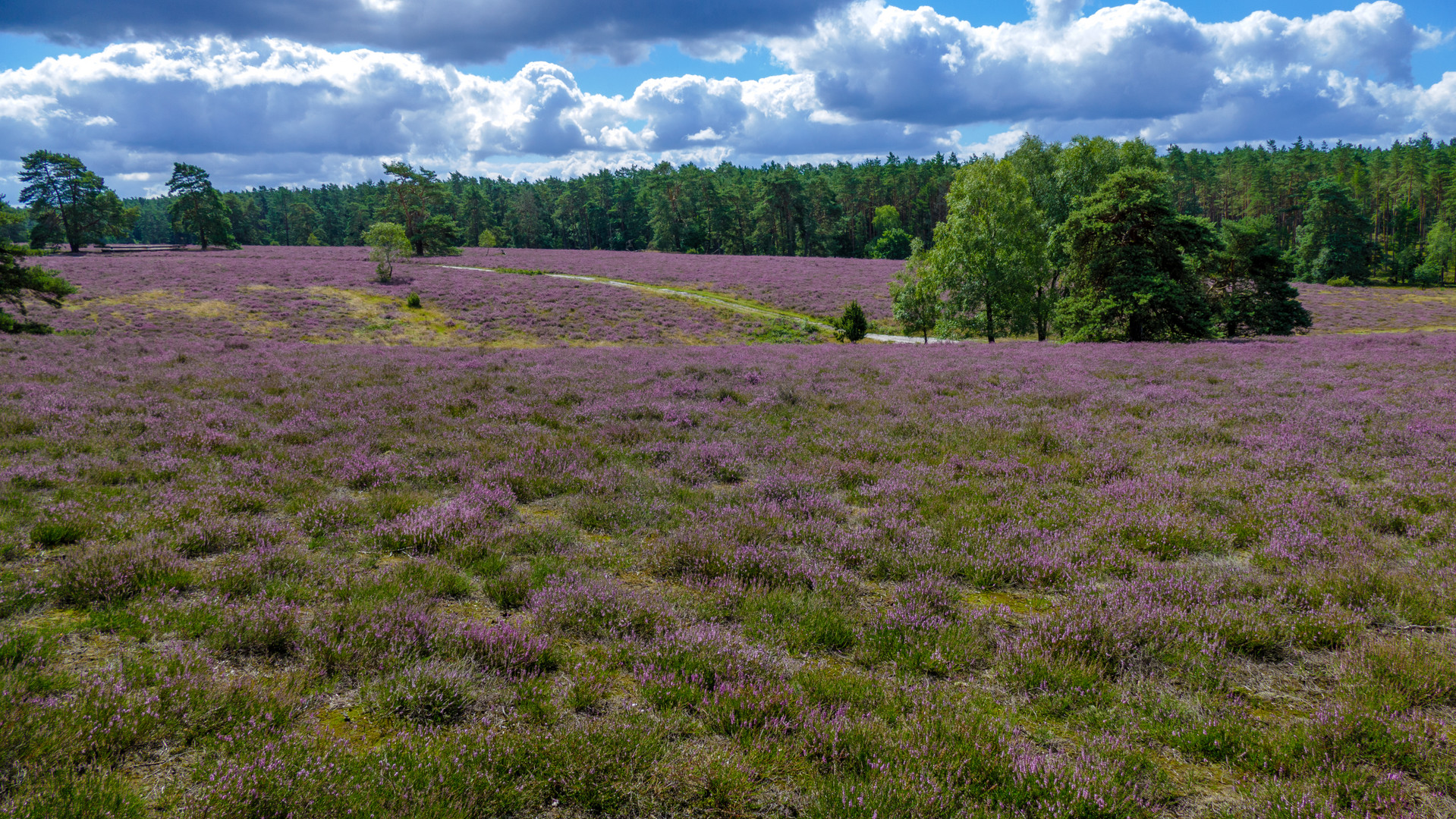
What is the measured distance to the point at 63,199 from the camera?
7488cm

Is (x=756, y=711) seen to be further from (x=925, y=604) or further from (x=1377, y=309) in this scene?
(x=1377, y=309)

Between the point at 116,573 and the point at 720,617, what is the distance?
4.85 meters

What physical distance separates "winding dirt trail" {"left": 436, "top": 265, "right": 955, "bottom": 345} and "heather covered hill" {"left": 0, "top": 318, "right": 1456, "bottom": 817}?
35.2 metres

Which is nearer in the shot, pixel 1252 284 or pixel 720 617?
pixel 720 617

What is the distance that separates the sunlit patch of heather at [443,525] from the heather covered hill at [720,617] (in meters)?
0.04

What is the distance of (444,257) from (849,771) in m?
88.9

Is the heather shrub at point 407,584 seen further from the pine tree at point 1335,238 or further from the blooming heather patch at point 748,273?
the pine tree at point 1335,238

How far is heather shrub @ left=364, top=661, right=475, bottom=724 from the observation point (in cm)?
361

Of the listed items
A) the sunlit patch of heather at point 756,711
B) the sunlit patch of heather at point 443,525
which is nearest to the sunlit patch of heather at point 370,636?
the sunlit patch of heather at point 443,525

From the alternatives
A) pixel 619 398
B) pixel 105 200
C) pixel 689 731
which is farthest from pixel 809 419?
pixel 105 200

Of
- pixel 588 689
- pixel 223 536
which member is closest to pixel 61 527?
pixel 223 536

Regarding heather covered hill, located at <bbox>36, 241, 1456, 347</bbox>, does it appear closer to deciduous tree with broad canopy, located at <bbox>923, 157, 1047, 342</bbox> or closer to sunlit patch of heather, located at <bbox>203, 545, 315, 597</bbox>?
deciduous tree with broad canopy, located at <bbox>923, 157, 1047, 342</bbox>

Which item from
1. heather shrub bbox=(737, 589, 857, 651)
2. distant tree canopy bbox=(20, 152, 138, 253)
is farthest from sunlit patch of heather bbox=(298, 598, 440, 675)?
distant tree canopy bbox=(20, 152, 138, 253)

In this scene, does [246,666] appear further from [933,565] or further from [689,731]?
[933,565]
